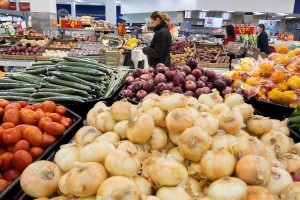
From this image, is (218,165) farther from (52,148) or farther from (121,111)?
(52,148)

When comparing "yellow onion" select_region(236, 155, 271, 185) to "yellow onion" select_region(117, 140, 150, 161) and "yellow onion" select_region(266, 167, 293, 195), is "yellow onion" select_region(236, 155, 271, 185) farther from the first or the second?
"yellow onion" select_region(117, 140, 150, 161)

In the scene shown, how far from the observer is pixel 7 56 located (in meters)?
6.53

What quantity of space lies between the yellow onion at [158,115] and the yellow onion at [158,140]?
48 mm

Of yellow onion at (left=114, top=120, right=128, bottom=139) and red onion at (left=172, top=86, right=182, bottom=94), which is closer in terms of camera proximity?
yellow onion at (left=114, top=120, right=128, bottom=139)

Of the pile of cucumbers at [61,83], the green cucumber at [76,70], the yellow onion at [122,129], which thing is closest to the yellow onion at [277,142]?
the yellow onion at [122,129]

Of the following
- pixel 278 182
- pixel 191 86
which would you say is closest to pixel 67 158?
pixel 278 182

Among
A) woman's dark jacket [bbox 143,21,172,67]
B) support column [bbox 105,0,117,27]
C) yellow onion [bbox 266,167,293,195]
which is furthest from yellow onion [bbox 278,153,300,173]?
support column [bbox 105,0,117,27]

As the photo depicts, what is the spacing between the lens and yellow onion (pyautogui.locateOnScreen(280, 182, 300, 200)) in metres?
0.96

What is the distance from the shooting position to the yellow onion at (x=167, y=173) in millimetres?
976

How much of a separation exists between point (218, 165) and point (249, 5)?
16.5 meters

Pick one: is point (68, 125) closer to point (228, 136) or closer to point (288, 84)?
point (228, 136)

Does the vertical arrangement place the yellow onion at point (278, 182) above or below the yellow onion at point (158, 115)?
below

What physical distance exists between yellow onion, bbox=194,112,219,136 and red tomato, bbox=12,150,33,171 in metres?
0.86

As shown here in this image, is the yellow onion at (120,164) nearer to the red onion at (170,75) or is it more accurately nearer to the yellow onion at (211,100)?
the yellow onion at (211,100)
